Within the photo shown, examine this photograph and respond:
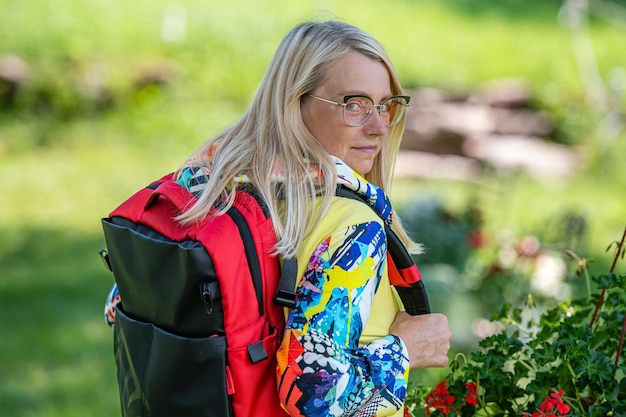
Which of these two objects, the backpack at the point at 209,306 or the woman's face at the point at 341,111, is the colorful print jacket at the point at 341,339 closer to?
the backpack at the point at 209,306

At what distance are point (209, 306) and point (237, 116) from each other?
769 cm

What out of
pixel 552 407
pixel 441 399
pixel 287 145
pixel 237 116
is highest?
pixel 287 145

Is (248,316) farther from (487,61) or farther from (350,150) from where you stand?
(487,61)

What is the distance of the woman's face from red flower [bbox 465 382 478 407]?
61 cm

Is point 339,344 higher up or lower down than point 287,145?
lower down

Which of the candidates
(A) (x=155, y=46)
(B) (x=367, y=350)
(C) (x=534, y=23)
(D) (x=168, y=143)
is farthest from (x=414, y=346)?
(C) (x=534, y=23)

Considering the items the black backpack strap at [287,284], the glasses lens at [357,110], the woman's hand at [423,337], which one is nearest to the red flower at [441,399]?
the woman's hand at [423,337]

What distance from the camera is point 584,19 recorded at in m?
12.7

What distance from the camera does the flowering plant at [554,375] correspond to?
2.01 m

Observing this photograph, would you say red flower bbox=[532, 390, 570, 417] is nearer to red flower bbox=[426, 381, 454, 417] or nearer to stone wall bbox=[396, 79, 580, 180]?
red flower bbox=[426, 381, 454, 417]

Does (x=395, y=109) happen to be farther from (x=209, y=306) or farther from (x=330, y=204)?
(x=209, y=306)

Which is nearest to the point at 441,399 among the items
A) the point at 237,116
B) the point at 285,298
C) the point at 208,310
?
the point at 285,298

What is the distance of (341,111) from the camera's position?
2105 millimetres

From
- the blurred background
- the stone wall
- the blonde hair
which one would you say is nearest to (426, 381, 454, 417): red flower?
the blonde hair
